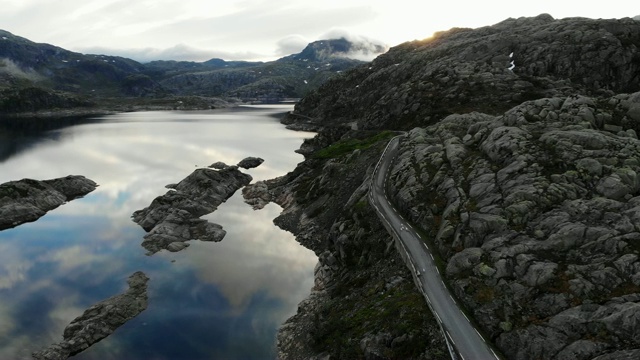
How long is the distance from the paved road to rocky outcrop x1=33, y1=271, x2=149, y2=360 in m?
33.8

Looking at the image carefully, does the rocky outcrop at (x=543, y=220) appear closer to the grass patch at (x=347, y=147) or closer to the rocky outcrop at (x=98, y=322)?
the rocky outcrop at (x=98, y=322)

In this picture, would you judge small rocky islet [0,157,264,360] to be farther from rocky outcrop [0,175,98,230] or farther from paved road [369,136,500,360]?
paved road [369,136,500,360]

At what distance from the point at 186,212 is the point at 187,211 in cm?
121

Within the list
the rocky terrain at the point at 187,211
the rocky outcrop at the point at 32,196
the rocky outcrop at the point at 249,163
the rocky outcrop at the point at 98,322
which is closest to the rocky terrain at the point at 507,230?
the rocky terrain at the point at 187,211

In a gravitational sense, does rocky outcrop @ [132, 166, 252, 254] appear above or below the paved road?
below

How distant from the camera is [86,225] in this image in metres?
76.4

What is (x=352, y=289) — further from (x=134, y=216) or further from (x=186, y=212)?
(x=134, y=216)

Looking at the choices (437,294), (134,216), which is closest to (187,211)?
(134,216)

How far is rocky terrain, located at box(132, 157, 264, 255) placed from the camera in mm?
68688

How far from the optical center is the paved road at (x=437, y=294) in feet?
96.5

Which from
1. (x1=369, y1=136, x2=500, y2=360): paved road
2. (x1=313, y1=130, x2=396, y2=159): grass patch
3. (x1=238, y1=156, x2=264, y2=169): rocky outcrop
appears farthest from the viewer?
(x1=238, y1=156, x2=264, y2=169): rocky outcrop

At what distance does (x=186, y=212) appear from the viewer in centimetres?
7819

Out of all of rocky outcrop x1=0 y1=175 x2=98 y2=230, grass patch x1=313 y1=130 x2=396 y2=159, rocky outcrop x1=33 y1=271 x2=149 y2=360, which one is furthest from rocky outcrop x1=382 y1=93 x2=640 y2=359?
rocky outcrop x1=0 y1=175 x2=98 y2=230

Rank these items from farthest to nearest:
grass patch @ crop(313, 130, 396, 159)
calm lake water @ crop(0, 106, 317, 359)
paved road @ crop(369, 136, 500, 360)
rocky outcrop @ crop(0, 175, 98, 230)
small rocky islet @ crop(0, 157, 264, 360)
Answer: grass patch @ crop(313, 130, 396, 159), rocky outcrop @ crop(0, 175, 98, 230), small rocky islet @ crop(0, 157, 264, 360), calm lake water @ crop(0, 106, 317, 359), paved road @ crop(369, 136, 500, 360)
